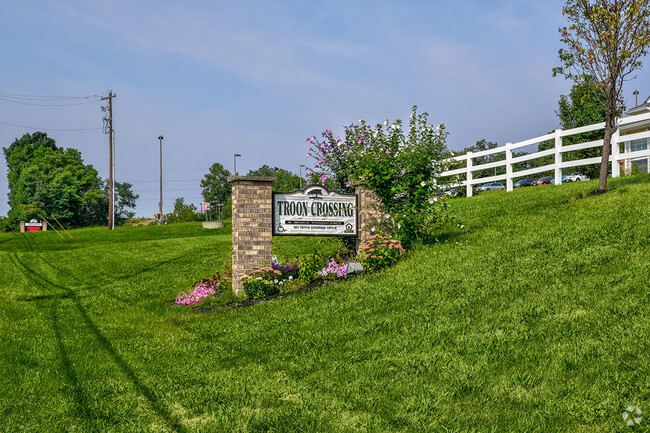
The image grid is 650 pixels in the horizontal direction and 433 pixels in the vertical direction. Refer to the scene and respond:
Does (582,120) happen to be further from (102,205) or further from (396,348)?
(102,205)

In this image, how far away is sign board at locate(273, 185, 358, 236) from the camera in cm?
1065

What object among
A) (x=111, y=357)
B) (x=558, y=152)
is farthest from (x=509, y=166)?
(x=111, y=357)

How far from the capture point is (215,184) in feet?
309

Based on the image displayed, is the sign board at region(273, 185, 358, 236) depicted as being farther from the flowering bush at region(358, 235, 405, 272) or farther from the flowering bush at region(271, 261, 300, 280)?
the flowering bush at region(358, 235, 405, 272)

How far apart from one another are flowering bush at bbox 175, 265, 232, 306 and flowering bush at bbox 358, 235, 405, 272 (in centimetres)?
307

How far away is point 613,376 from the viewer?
13.7 feet

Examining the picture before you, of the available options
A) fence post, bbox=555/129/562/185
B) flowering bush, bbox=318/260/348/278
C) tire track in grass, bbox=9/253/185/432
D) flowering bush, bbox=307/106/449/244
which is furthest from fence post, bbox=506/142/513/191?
tire track in grass, bbox=9/253/185/432

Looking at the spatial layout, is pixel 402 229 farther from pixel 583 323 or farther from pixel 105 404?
pixel 105 404

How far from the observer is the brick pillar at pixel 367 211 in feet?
36.5

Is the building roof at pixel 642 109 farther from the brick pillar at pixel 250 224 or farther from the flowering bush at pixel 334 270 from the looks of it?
the brick pillar at pixel 250 224

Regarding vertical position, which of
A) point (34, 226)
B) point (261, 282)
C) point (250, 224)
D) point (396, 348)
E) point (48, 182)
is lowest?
point (396, 348)

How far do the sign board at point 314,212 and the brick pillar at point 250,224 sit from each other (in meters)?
0.32

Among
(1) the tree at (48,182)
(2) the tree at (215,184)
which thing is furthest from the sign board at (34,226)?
(2) the tree at (215,184)

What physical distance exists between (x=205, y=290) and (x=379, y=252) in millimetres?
3820
